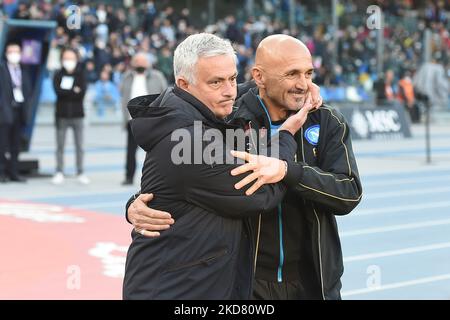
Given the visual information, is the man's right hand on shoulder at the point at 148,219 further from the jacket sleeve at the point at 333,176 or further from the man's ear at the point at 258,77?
the man's ear at the point at 258,77

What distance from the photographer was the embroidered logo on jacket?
3.74 metres

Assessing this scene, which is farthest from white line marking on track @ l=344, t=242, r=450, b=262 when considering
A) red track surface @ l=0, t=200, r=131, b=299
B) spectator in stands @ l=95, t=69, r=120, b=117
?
spectator in stands @ l=95, t=69, r=120, b=117

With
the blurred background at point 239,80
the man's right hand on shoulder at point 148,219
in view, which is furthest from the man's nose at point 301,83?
the blurred background at point 239,80

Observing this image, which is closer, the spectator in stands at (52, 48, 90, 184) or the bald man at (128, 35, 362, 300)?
the bald man at (128, 35, 362, 300)

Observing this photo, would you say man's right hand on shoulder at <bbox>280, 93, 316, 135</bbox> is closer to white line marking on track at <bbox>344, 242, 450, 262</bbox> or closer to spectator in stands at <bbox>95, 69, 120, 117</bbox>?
white line marking on track at <bbox>344, 242, 450, 262</bbox>

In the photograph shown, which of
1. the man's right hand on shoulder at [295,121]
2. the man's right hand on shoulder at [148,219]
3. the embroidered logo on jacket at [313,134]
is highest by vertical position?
the man's right hand on shoulder at [295,121]

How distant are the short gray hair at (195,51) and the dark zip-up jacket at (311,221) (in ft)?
1.26

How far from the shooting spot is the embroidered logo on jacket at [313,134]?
3.74m

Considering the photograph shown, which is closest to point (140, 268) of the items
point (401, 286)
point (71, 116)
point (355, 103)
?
point (401, 286)

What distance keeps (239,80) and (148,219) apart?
17384 mm

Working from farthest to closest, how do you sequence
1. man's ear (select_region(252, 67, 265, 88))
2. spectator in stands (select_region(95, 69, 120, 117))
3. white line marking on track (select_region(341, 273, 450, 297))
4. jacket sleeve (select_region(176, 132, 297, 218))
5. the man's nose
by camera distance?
spectator in stands (select_region(95, 69, 120, 117))
white line marking on track (select_region(341, 273, 450, 297))
man's ear (select_region(252, 67, 265, 88))
the man's nose
jacket sleeve (select_region(176, 132, 297, 218))

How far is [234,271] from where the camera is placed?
342 cm

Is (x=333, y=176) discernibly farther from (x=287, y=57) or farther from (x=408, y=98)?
(x=408, y=98)
